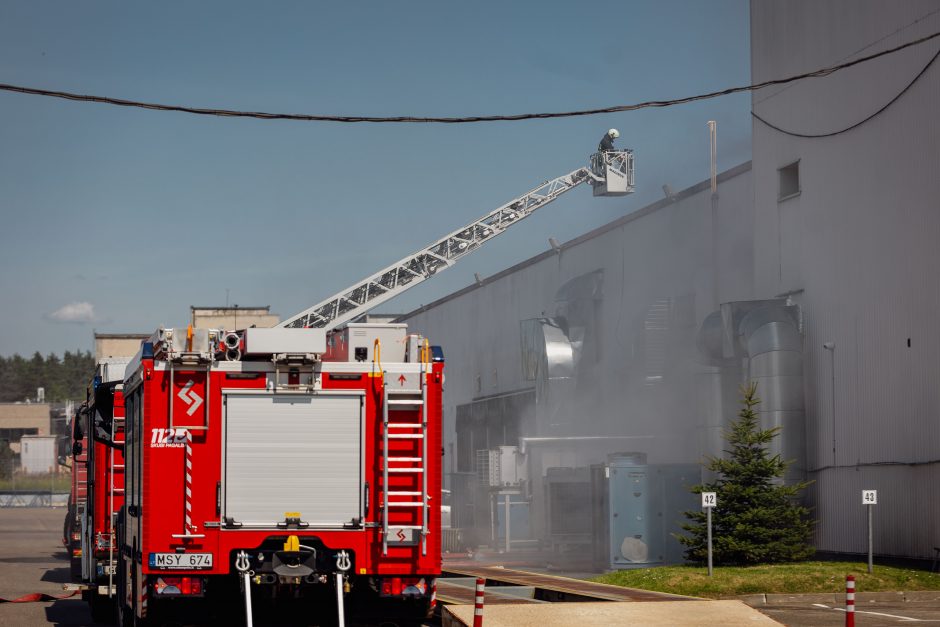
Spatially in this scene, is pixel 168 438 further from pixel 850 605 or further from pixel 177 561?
pixel 850 605

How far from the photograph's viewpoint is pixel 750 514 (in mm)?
24953

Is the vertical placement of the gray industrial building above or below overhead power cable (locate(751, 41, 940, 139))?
below

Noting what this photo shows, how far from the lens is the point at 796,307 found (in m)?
29.7

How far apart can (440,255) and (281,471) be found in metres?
34.8

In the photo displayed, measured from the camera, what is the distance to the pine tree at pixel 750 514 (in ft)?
81.6

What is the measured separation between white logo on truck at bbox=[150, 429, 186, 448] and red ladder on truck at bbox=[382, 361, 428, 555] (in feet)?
6.55

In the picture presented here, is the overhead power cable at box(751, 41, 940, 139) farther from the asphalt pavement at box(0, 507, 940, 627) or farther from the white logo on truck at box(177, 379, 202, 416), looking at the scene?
the white logo on truck at box(177, 379, 202, 416)

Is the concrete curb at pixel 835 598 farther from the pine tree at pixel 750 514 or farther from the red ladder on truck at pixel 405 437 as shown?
the red ladder on truck at pixel 405 437

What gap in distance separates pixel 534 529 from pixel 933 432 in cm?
1566

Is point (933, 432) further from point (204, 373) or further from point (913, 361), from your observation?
point (204, 373)

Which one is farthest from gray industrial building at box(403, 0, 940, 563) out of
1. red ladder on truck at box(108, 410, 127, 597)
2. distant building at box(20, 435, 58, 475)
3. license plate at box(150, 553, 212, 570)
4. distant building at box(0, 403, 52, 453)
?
distant building at box(0, 403, 52, 453)

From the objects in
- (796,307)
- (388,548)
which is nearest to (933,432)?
(796,307)

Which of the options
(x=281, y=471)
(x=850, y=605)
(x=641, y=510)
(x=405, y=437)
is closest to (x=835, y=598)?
(x=850, y=605)

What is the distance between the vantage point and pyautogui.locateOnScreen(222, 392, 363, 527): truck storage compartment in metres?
12.6
